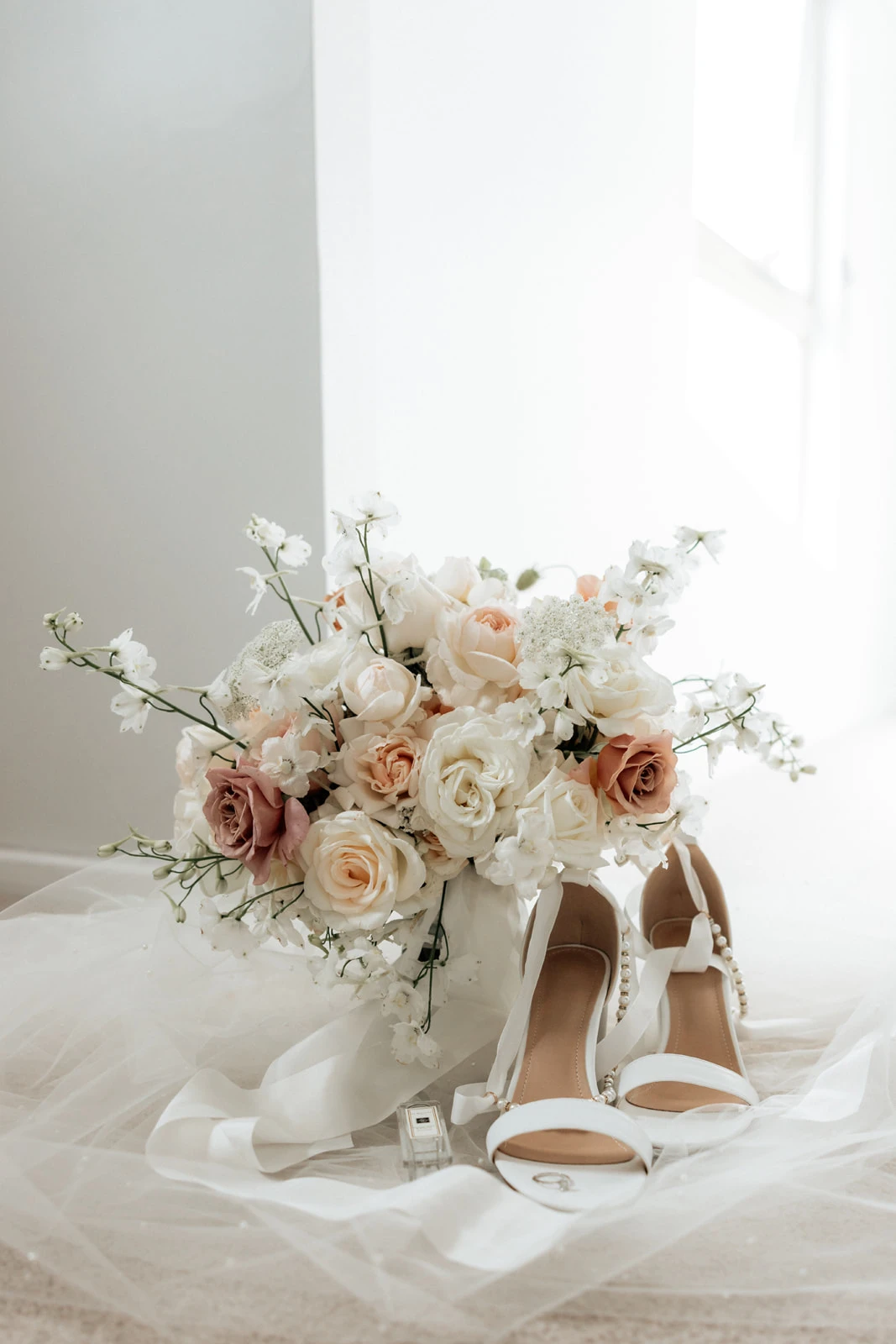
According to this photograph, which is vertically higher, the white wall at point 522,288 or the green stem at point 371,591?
the white wall at point 522,288

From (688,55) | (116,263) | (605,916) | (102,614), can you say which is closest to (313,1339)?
(605,916)

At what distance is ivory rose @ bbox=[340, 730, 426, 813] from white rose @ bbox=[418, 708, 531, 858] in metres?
0.02

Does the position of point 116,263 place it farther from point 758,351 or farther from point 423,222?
point 758,351

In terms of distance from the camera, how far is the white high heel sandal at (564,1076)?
708 millimetres

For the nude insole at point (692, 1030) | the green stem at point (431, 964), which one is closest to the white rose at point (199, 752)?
the green stem at point (431, 964)

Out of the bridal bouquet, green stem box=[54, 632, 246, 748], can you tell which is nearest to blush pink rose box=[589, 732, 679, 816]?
the bridal bouquet

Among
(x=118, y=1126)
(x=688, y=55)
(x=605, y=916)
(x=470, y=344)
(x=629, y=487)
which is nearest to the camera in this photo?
(x=118, y=1126)

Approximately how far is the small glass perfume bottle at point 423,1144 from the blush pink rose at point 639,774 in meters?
0.27

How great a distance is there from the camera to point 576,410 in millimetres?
2039

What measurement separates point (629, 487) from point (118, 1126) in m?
1.70

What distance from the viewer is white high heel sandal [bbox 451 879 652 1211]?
0.71m

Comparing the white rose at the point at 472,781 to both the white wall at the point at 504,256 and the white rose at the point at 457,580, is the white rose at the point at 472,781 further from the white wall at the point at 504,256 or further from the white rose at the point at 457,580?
the white wall at the point at 504,256

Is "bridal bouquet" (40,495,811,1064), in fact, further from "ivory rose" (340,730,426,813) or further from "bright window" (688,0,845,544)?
"bright window" (688,0,845,544)

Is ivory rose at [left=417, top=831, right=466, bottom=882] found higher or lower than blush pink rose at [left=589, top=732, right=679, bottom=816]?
lower
